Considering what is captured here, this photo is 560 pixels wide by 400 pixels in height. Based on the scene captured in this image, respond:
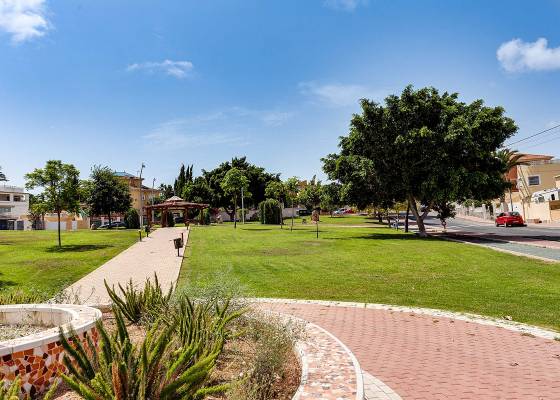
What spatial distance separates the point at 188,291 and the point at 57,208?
2025 cm

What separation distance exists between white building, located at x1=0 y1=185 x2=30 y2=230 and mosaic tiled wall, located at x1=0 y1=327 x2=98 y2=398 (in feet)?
268

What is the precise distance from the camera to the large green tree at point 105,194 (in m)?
56.3

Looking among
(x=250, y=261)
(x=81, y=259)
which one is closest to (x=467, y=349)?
(x=250, y=261)

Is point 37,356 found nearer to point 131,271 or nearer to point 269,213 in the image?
point 131,271

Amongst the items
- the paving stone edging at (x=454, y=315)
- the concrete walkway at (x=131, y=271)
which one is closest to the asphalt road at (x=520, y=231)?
the paving stone edging at (x=454, y=315)

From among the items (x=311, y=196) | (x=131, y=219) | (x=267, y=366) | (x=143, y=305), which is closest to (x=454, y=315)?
(x=267, y=366)

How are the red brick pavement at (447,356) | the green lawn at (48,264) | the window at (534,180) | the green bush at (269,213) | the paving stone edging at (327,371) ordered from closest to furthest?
the paving stone edging at (327,371)
the red brick pavement at (447,356)
the green lawn at (48,264)
the green bush at (269,213)
the window at (534,180)

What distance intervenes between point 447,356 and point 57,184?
24.9 m

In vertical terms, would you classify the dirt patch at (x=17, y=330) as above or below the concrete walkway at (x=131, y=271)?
above

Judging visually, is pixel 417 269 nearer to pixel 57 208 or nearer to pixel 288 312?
pixel 288 312

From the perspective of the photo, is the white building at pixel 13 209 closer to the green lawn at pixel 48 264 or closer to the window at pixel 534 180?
the green lawn at pixel 48 264

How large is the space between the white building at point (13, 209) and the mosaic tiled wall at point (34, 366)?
81566 mm

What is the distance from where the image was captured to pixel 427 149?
95.0ft

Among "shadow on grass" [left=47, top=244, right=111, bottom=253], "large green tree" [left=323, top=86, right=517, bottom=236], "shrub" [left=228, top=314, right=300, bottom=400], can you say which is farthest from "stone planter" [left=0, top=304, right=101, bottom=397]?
"large green tree" [left=323, top=86, right=517, bottom=236]
